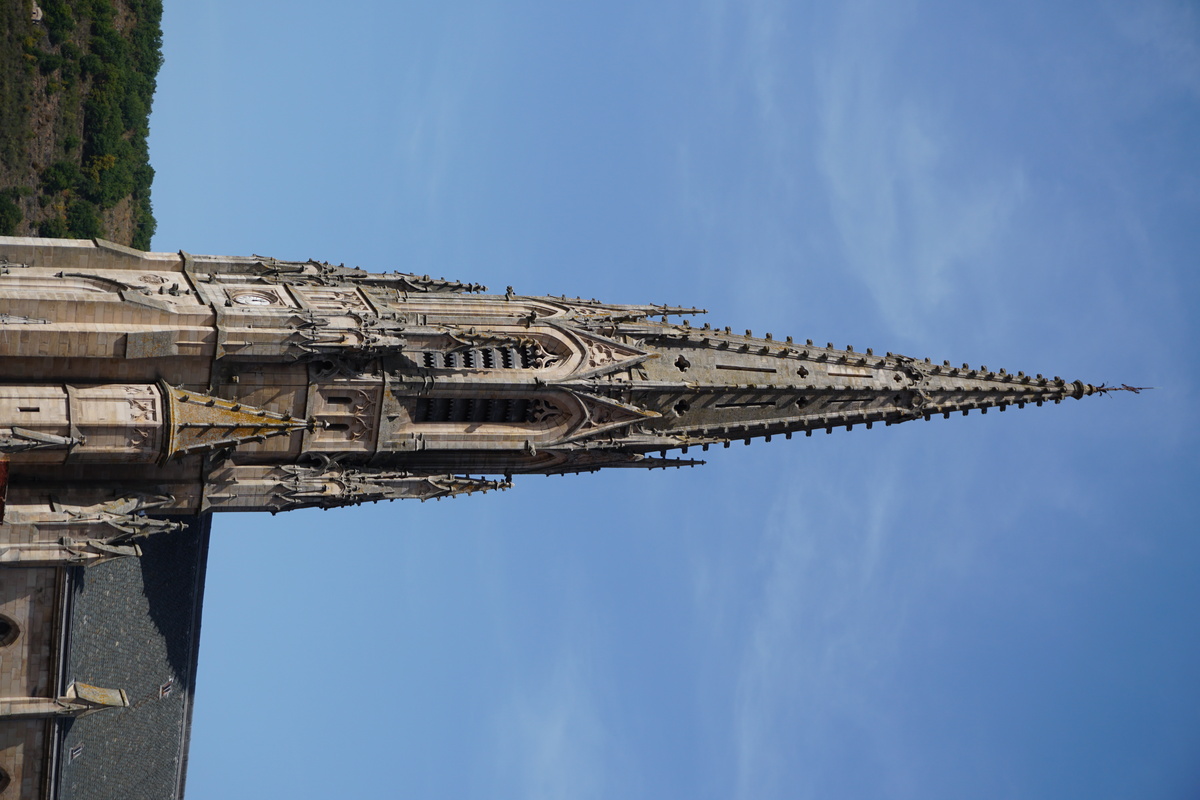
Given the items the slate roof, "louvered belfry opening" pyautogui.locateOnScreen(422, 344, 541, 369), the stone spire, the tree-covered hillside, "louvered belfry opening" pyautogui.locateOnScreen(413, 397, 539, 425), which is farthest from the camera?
the tree-covered hillside

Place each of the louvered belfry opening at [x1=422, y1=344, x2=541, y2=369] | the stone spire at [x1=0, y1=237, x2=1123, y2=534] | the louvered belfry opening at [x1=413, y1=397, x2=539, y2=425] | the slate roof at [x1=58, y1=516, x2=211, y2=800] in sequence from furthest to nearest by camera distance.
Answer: the slate roof at [x1=58, y1=516, x2=211, y2=800], the louvered belfry opening at [x1=413, y1=397, x2=539, y2=425], the louvered belfry opening at [x1=422, y1=344, x2=541, y2=369], the stone spire at [x1=0, y1=237, x2=1123, y2=534]

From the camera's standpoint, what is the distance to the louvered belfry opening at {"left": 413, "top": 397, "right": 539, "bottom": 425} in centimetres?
4166

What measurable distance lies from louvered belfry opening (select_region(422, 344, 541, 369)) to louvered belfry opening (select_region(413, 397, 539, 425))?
96 cm

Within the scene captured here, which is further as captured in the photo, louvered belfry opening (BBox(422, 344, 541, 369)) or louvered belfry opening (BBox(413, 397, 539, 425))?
louvered belfry opening (BBox(413, 397, 539, 425))

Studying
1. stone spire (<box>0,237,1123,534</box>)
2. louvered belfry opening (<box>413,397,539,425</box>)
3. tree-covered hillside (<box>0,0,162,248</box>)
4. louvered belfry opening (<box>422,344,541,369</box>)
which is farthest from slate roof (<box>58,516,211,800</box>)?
tree-covered hillside (<box>0,0,162,248</box>)

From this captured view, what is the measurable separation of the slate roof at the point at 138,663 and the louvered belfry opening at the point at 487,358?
38.7 ft

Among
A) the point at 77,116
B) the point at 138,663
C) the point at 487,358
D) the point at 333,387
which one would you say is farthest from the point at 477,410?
the point at 77,116

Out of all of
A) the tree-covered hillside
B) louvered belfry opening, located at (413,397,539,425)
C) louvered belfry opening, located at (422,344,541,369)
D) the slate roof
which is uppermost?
the tree-covered hillside

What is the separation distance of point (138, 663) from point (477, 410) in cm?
1612

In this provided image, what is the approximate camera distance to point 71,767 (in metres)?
44.0

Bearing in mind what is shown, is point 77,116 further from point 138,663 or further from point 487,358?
point 487,358

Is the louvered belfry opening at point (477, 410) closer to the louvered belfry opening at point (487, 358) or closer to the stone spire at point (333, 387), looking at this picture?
the stone spire at point (333, 387)

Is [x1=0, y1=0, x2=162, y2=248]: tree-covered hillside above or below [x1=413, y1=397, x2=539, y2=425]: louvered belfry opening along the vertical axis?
above

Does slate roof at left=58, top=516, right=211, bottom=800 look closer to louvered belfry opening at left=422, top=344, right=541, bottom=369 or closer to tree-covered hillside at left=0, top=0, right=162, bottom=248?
louvered belfry opening at left=422, top=344, right=541, bottom=369
